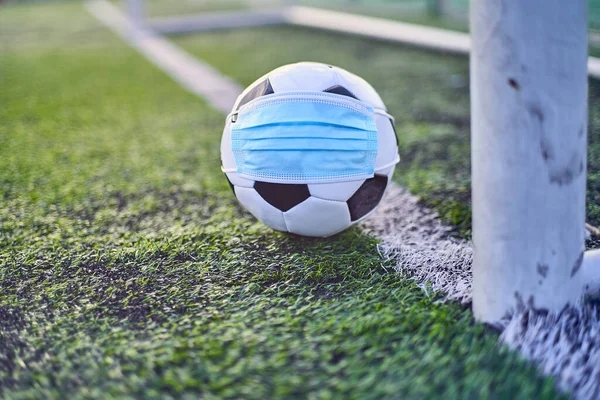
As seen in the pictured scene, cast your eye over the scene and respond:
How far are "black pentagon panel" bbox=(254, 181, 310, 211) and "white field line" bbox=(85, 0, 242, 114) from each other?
8.95 ft

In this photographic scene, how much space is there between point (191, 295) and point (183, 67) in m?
5.12

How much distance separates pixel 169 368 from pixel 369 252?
95 cm

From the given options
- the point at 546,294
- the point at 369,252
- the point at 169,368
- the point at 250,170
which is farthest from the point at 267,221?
the point at 546,294

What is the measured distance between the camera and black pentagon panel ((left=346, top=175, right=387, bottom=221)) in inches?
91.1

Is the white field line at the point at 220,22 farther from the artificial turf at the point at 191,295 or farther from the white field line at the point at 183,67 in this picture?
the artificial turf at the point at 191,295

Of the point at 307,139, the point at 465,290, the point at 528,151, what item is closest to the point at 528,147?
the point at 528,151

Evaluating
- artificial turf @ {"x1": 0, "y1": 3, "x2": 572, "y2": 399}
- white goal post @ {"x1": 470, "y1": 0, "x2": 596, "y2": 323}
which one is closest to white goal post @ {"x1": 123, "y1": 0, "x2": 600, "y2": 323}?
white goal post @ {"x1": 470, "y1": 0, "x2": 596, "y2": 323}

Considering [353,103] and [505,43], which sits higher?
[505,43]

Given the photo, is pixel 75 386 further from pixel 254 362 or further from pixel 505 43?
pixel 505 43

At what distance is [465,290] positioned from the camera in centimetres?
206

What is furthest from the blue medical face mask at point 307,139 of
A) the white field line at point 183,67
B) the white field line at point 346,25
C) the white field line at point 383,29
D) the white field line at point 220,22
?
the white field line at point 220,22

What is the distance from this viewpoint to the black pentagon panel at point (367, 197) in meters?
2.31

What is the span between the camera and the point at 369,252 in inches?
95.0

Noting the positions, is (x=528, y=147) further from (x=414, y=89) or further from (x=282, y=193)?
(x=414, y=89)
